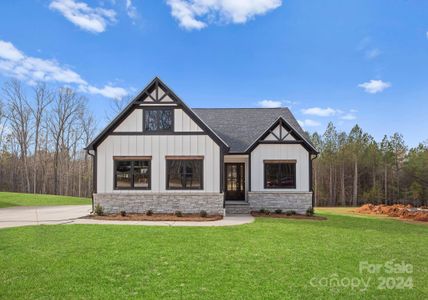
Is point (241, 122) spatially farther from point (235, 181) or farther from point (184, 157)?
point (184, 157)

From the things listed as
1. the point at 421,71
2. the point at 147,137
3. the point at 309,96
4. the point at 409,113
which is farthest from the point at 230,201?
the point at 409,113

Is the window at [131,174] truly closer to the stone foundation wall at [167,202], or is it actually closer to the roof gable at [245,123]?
the stone foundation wall at [167,202]

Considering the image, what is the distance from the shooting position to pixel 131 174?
47.7 ft

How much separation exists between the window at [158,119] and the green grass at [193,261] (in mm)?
5735

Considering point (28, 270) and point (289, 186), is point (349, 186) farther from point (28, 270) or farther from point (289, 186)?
point (28, 270)

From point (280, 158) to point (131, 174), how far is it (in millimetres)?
7788

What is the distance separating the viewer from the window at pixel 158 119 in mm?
14672

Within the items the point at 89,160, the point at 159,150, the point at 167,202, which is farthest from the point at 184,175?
the point at 89,160

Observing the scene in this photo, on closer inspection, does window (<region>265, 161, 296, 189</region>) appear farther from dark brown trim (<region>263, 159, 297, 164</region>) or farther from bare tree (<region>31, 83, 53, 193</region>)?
bare tree (<region>31, 83, 53, 193</region>)

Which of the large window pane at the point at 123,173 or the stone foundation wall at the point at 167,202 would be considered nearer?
the stone foundation wall at the point at 167,202

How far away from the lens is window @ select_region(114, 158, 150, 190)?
14.5m

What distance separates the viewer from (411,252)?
25.1 ft

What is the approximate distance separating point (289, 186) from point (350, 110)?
823 inches

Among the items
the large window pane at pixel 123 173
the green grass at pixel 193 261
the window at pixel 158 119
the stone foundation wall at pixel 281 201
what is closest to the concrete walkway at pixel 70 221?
the green grass at pixel 193 261
